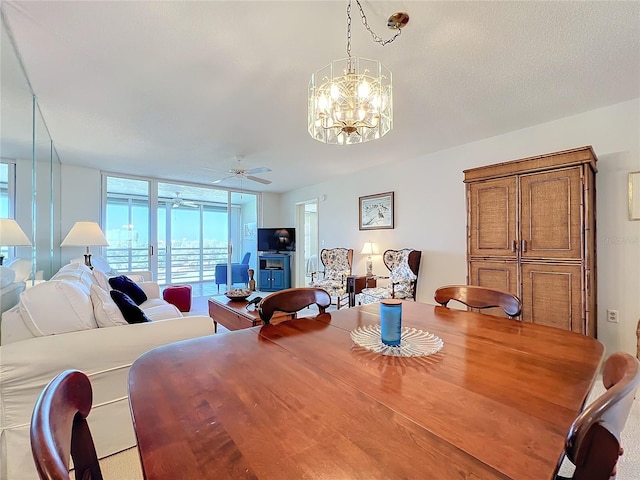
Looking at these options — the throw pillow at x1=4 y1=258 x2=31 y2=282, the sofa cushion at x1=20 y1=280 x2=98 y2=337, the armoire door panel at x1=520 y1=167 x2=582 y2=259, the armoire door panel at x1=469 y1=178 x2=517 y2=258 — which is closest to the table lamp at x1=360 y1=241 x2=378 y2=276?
the armoire door panel at x1=469 y1=178 x2=517 y2=258

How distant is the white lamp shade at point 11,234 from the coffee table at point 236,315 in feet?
4.76

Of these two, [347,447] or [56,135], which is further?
[56,135]

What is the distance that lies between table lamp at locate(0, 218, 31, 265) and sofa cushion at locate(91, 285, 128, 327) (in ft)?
1.88

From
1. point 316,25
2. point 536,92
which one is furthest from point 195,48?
point 536,92

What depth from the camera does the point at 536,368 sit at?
0.89 m

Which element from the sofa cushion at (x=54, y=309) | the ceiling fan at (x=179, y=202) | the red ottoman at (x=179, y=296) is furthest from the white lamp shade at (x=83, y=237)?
the ceiling fan at (x=179, y=202)

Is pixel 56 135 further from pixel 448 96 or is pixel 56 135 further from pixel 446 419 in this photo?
pixel 446 419

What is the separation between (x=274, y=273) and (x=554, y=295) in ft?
17.1

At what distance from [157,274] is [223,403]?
5850 mm

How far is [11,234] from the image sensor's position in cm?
184

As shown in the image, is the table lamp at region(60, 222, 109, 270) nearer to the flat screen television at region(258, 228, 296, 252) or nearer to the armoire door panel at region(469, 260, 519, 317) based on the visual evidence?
the flat screen television at region(258, 228, 296, 252)

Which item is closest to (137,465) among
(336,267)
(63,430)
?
(63,430)

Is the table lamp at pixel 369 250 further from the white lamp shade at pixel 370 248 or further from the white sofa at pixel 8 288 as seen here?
the white sofa at pixel 8 288

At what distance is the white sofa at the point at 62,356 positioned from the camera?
4.39 ft
